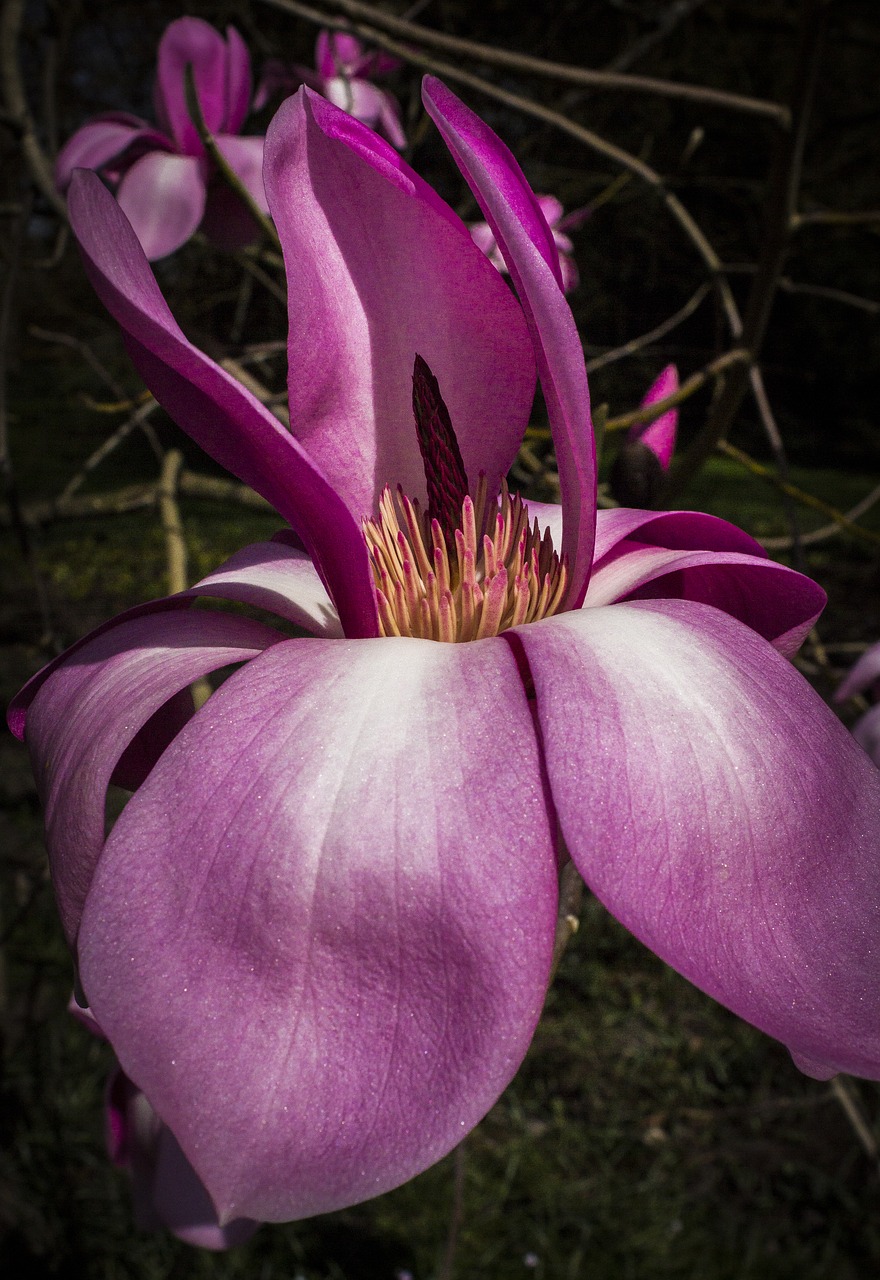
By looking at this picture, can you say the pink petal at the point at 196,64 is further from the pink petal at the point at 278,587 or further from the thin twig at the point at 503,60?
the pink petal at the point at 278,587

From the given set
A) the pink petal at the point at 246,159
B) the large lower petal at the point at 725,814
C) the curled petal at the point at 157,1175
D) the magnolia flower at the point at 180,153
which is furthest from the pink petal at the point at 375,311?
the pink petal at the point at 246,159

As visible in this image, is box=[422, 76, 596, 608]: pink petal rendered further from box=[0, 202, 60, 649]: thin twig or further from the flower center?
box=[0, 202, 60, 649]: thin twig

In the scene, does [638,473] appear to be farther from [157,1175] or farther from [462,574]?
[157,1175]

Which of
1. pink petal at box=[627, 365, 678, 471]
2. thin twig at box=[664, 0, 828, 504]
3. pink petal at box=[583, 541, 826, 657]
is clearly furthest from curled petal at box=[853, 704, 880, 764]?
pink petal at box=[583, 541, 826, 657]

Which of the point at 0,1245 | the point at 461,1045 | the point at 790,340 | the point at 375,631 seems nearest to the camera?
the point at 461,1045

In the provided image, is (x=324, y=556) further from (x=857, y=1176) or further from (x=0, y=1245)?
(x=857, y=1176)

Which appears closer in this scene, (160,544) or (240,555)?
(240,555)

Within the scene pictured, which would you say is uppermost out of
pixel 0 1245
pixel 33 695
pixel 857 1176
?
pixel 33 695

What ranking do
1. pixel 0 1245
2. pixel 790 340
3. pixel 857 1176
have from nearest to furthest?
pixel 0 1245
pixel 857 1176
pixel 790 340

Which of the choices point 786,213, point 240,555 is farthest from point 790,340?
point 240,555
